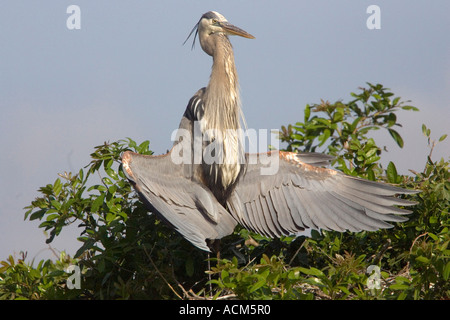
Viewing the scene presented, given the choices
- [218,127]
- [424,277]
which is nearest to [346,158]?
[218,127]

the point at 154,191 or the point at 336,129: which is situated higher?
the point at 336,129

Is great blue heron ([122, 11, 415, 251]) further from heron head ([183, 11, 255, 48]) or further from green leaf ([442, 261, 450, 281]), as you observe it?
green leaf ([442, 261, 450, 281])

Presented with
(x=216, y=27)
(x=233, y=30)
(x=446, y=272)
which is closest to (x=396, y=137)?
(x=233, y=30)

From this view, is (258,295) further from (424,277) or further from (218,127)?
(218,127)

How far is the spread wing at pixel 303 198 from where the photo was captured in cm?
553

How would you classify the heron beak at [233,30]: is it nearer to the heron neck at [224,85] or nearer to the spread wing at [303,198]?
the heron neck at [224,85]

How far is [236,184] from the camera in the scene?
5926 millimetres

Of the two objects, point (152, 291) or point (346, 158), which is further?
point (346, 158)

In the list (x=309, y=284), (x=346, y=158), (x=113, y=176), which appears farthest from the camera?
(x=346, y=158)

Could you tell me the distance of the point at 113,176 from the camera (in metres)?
5.62

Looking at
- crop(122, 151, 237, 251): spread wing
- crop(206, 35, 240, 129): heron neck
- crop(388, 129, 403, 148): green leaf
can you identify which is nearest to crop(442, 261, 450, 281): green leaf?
crop(122, 151, 237, 251): spread wing

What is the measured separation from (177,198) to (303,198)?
118cm

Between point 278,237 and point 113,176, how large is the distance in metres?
1.57

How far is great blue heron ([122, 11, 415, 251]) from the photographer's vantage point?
5.45 meters
